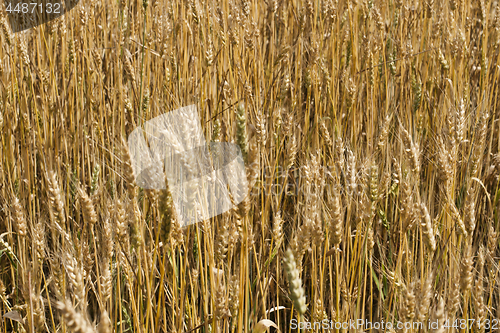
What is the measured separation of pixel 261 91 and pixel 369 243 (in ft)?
2.37

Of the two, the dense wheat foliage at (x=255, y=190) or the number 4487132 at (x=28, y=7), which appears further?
the number 4487132 at (x=28, y=7)

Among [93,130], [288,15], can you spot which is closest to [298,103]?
[288,15]

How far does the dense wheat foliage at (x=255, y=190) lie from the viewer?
0.74 meters

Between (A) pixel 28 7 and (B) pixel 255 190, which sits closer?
(B) pixel 255 190

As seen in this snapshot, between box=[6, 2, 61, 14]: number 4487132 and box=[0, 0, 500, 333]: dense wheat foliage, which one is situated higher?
box=[6, 2, 61, 14]: number 4487132

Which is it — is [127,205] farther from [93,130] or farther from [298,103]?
[298,103]

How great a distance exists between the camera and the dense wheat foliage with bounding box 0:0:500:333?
74cm

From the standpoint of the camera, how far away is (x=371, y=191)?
0.83m

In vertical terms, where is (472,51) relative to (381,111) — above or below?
above

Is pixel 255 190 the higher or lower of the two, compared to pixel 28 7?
lower

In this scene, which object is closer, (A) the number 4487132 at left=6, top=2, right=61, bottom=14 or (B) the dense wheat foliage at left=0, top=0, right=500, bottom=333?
(B) the dense wheat foliage at left=0, top=0, right=500, bottom=333

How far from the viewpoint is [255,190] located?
1.05 m

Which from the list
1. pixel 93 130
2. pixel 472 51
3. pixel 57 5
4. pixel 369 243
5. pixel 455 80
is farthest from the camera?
pixel 472 51

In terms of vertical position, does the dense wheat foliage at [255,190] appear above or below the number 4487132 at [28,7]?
below
